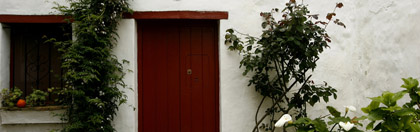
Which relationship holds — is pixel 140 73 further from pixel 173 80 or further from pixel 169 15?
pixel 169 15

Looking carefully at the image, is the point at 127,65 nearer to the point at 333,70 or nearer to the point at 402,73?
the point at 333,70

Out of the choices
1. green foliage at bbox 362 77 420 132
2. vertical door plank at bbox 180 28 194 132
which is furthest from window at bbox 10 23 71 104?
green foliage at bbox 362 77 420 132

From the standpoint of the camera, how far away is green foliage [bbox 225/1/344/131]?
3234mm

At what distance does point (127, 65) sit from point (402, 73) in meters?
3.47

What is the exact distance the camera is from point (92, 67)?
3447 millimetres

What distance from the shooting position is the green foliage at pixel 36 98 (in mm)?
3622

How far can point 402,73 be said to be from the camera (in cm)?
356

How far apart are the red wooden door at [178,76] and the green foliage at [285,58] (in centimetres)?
47

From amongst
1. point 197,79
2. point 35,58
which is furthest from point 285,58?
point 35,58

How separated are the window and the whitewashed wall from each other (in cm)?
23

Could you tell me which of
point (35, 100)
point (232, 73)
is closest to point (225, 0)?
point (232, 73)

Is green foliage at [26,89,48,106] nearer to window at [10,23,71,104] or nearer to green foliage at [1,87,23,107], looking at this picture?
green foliage at [1,87,23,107]

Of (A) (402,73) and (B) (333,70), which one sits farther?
(B) (333,70)

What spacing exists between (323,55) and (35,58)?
4.01 meters
